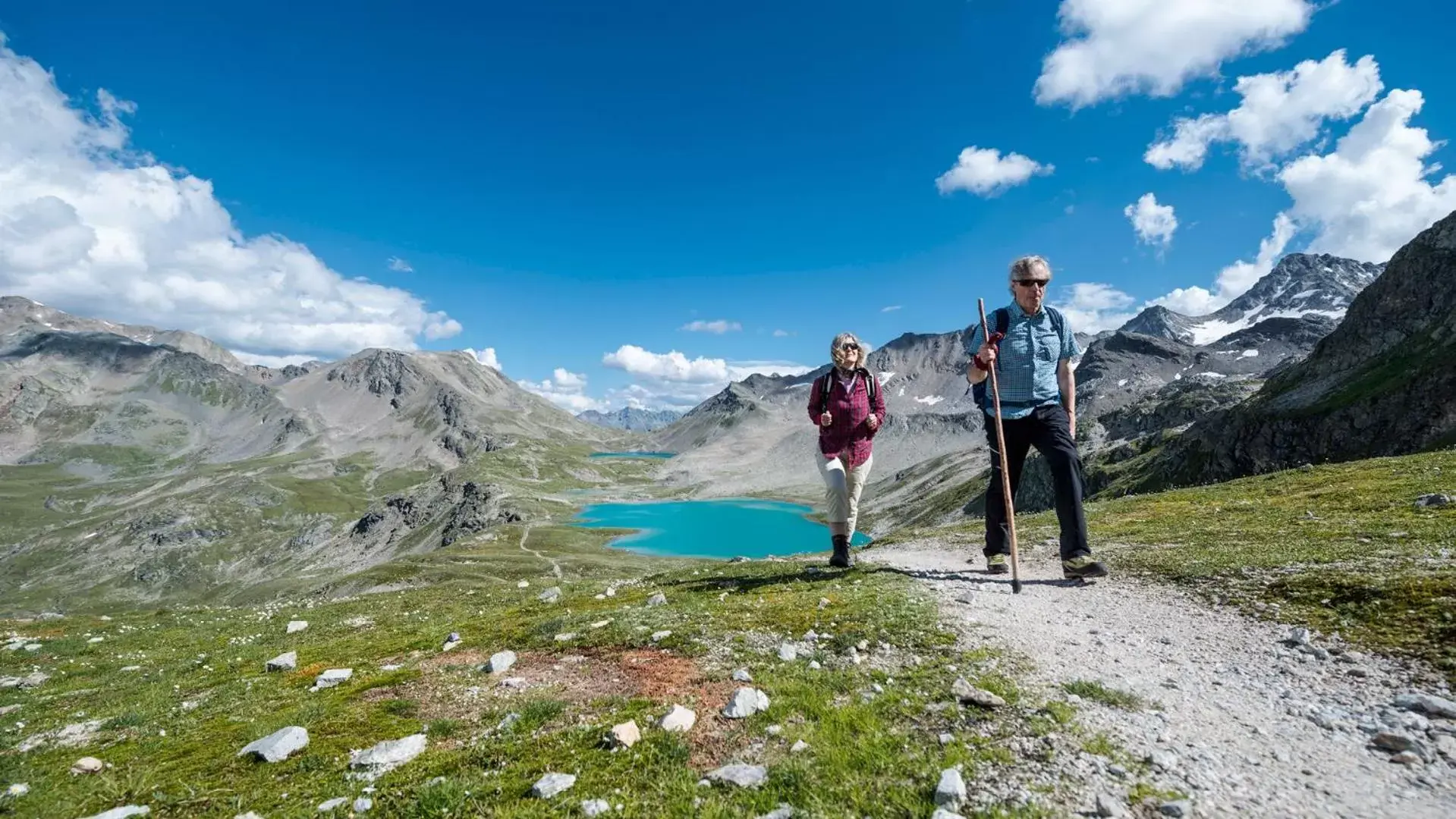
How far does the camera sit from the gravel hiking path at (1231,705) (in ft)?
16.3

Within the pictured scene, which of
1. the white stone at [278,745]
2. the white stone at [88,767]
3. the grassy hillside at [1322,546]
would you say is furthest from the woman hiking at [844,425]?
the white stone at [88,767]

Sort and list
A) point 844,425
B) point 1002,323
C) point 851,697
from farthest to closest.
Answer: point 844,425, point 1002,323, point 851,697

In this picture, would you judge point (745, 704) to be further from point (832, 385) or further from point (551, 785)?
point (832, 385)

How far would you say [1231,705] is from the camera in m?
6.80

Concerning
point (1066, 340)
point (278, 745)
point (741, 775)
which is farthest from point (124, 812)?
point (1066, 340)

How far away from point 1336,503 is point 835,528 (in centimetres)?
1527

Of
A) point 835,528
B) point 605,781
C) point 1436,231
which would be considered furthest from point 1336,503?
point 1436,231

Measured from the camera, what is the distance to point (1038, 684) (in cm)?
754

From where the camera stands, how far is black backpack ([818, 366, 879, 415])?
1616 cm

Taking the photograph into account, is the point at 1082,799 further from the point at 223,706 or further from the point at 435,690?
the point at 223,706

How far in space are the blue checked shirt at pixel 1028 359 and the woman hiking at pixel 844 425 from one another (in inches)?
126

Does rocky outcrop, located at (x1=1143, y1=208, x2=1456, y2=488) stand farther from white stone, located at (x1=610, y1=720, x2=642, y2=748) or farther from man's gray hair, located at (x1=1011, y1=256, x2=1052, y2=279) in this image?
white stone, located at (x1=610, y1=720, x2=642, y2=748)

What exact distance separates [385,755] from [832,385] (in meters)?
12.1

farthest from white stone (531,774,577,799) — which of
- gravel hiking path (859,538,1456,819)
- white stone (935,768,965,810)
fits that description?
gravel hiking path (859,538,1456,819)
